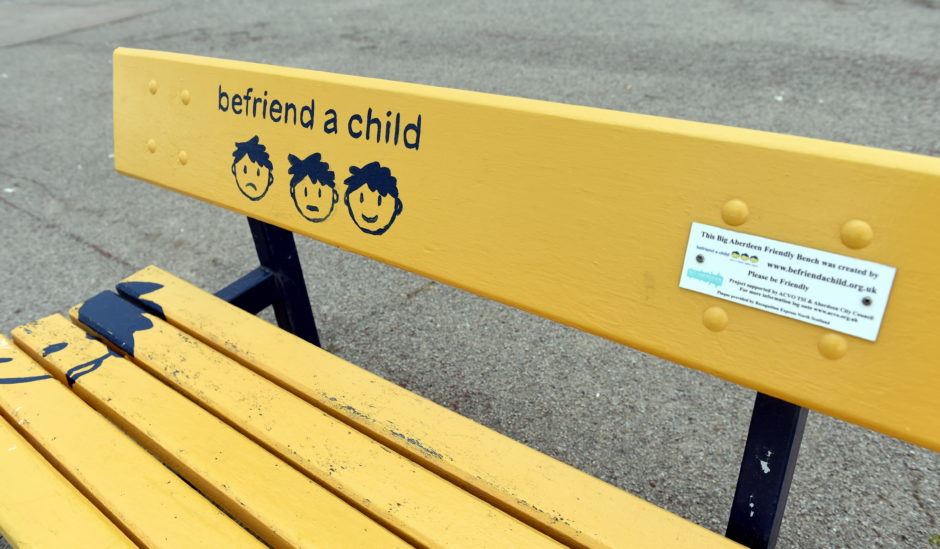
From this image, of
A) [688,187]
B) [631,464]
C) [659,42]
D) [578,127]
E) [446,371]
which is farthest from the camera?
[659,42]

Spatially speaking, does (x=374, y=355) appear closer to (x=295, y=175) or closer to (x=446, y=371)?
(x=446, y=371)

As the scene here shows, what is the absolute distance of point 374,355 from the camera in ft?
8.79

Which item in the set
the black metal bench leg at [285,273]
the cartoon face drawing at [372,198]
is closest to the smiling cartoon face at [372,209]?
the cartoon face drawing at [372,198]

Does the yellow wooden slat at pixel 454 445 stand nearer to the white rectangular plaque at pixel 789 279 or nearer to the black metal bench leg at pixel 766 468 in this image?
the black metal bench leg at pixel 766 468

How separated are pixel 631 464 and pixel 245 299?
1.28 meters

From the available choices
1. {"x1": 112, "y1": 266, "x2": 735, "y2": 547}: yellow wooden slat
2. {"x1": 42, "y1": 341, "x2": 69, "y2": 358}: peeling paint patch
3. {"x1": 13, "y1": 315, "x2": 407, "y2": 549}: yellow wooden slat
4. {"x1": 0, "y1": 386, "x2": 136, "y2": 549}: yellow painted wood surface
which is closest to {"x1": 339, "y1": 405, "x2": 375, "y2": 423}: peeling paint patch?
{"x1": 112, "y1": 266, "x2": 735, "y2": 547}: yellow wooden slat

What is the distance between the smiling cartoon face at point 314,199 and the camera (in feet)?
5.74

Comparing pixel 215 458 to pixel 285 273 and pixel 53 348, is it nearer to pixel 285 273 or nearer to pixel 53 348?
pixel 53 348

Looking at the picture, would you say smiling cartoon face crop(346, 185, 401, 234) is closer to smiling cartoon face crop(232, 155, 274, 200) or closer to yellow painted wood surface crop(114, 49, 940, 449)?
yellow painted wood surface crop(114, 49, 940, 449)

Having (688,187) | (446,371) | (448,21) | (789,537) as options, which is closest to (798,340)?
(688,187)

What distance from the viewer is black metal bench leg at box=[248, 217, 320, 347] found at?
222cm

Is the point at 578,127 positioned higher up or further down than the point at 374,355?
higher up

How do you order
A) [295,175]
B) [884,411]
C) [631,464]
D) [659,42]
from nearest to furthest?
[884,411], [295,175], [631,464], [659,42]

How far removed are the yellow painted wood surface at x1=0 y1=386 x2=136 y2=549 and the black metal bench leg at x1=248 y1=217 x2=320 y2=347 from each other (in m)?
0.94
